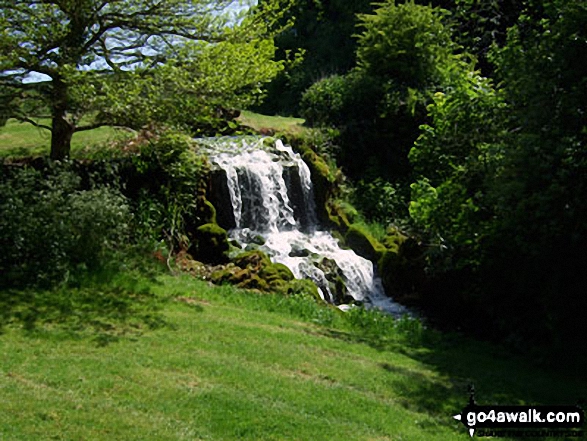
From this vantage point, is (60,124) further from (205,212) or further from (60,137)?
(205,212)

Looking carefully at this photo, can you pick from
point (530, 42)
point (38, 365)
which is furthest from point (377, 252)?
point (38, 365)

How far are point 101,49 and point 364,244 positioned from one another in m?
8.37

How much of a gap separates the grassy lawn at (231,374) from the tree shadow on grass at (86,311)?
0.10ft

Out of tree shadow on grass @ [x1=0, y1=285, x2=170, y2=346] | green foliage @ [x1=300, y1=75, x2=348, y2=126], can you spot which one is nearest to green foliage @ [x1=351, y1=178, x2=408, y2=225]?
green foliage @ [x1=300, y1=75, x2=348, y2=126]

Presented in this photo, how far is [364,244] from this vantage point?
17.0 metres

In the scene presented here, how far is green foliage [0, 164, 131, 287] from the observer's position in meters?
10.6

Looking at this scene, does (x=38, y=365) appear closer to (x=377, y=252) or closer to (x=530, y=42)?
(x=530, y=42)

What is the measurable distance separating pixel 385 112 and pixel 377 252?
20.8 ft

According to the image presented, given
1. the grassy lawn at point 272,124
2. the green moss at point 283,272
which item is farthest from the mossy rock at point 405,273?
the grassy lawn at point 272,124

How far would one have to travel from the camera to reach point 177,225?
46.7 feet

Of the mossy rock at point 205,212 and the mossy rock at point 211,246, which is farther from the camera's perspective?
the mossy rock at point 205,212

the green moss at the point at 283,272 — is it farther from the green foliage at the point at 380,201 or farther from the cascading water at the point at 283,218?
the green foliage at the point at 380,201

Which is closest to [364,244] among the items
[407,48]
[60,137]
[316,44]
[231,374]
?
[60,137]

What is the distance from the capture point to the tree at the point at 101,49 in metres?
10.5
